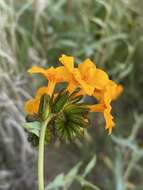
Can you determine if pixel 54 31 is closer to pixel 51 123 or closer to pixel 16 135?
pixel 16 135

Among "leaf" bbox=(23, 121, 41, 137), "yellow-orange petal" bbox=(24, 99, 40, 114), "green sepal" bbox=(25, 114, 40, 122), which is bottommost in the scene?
→ "leaf" bbox=(23, 121, 41, 137)

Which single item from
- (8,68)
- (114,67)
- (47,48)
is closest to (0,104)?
(8,68)

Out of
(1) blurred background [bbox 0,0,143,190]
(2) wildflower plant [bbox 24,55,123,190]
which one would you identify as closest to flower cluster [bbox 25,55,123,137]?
(2) wildflower plant [bbox 24,55,123,190]

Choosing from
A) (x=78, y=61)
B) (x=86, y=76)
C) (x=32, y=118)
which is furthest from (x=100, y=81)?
(x=78, y=61)

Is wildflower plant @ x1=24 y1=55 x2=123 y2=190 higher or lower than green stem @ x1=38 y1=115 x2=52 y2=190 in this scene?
higher

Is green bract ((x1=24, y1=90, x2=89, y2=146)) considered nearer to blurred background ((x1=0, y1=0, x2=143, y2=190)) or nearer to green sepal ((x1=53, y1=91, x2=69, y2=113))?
green sepal ((x1=53, y1=91, x2=69, y2=113))

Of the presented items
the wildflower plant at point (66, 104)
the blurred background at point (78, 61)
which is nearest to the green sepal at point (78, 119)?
the wildflower plant at point (66, 104)
